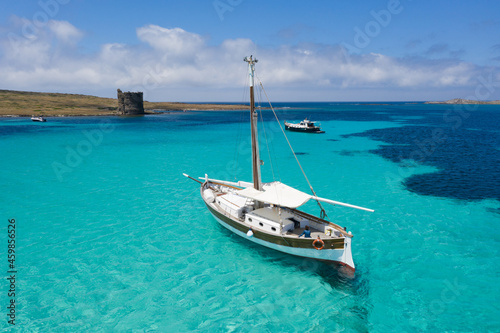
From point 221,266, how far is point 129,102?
139m

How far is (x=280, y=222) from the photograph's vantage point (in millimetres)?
18516

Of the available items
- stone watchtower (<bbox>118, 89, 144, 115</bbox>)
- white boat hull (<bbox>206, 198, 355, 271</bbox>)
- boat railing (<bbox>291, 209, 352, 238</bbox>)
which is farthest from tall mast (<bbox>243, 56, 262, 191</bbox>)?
stone watchtower (<bbox>118, 89, 144, 115</bbox>)

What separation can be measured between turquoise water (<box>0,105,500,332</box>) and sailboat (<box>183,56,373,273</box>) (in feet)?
3.81

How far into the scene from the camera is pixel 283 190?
20312 mm

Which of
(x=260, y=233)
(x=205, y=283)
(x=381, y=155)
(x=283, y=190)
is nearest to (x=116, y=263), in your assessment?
(x=205, y=283)

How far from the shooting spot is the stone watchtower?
135m

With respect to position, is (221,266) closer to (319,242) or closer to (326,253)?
(319,242)

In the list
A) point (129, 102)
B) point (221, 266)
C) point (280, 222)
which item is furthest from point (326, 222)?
point (129, 102)

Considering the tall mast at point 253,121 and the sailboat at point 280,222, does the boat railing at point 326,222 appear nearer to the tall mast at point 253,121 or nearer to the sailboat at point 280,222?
the sailboat at point 280,222

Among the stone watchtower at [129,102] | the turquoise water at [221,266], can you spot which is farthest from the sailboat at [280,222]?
the stone watchtower at [129,102]

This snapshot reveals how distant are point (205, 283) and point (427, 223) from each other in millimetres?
19709

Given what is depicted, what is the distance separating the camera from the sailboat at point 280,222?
55.5ft

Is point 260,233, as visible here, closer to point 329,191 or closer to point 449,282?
point 449,282

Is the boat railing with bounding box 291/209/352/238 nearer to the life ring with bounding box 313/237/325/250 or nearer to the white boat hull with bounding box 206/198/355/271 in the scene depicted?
the white boat hull with bounding box 206/198/355/271
